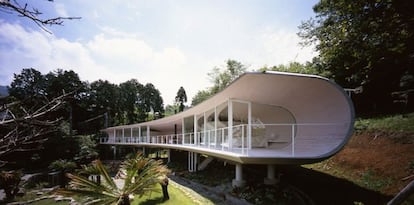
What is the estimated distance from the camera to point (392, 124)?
14180mm

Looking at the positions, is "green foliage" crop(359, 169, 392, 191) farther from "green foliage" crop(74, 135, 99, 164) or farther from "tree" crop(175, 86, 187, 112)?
"tree" crop(175, 86, 187, 112)

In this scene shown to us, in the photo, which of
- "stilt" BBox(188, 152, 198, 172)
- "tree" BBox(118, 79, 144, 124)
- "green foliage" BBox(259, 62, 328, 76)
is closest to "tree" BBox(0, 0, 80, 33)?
"stilt" BBox(188, 152, 198, 172)

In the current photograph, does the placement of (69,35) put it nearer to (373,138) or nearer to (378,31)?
(378,31)

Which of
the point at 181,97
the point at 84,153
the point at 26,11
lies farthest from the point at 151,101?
the point at 26,11

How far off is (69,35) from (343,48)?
8.54 meters

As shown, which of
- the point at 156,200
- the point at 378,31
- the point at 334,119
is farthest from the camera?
the point at 156,200

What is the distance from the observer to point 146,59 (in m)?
16.0

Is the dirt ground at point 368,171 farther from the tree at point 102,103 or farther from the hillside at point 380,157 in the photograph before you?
the tree at point 102,103

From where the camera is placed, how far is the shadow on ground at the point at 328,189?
8.91 metres

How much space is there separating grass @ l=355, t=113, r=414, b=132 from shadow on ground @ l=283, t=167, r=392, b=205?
4.92 meters

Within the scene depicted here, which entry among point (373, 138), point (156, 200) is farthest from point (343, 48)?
point (156, 200)

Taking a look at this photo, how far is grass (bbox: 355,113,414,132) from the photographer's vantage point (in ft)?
43.2

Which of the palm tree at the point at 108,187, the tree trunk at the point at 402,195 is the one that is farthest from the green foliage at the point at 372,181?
the tree trunk at the point at 402,195

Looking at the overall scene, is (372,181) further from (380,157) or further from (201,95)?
(201,95)
